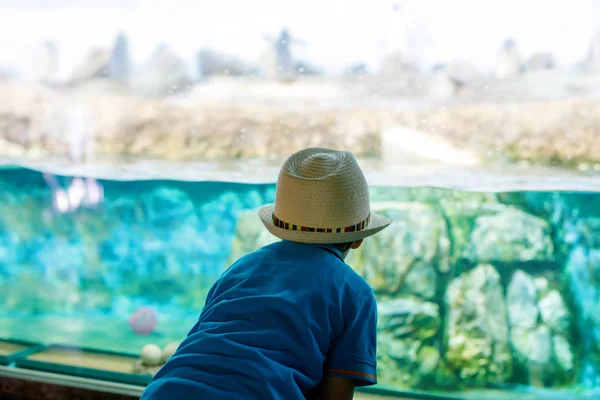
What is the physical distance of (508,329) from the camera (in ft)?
7.82

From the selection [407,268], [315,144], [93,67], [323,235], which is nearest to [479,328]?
[407,268]

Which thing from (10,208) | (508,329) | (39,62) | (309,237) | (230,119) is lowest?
(508,329)

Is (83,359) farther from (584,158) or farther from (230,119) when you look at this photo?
(584,158)

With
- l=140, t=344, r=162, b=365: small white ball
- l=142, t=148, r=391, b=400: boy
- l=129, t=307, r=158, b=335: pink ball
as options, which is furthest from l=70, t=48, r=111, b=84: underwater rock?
l=142, t=148, r=391, b=400: boy

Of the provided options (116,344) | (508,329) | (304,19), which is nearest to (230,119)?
(304,19)

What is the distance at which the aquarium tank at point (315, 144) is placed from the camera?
232 centimetres

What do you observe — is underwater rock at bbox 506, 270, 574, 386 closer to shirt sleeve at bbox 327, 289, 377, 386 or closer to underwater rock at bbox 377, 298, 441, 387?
underwater rock at bbox 377, 298, 441, 387

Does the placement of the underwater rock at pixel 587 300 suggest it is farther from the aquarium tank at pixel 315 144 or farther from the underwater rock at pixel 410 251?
the underwater rock at pixel 410 251

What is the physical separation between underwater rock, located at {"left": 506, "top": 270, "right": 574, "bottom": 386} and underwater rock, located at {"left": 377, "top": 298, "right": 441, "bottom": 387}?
275mm

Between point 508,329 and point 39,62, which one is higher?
point 39,62

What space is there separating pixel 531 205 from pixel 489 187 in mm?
157

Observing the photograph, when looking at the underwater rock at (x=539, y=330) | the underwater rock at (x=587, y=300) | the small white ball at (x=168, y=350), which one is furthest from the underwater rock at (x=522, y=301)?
the small white ball at (x=168, y=350)

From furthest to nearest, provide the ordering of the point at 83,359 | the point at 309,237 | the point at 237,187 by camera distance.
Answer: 1. the point at 83,359
2. the point at 237,187
3. the point at 309,237

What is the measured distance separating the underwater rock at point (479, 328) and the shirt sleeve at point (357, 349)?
1.17 metres
